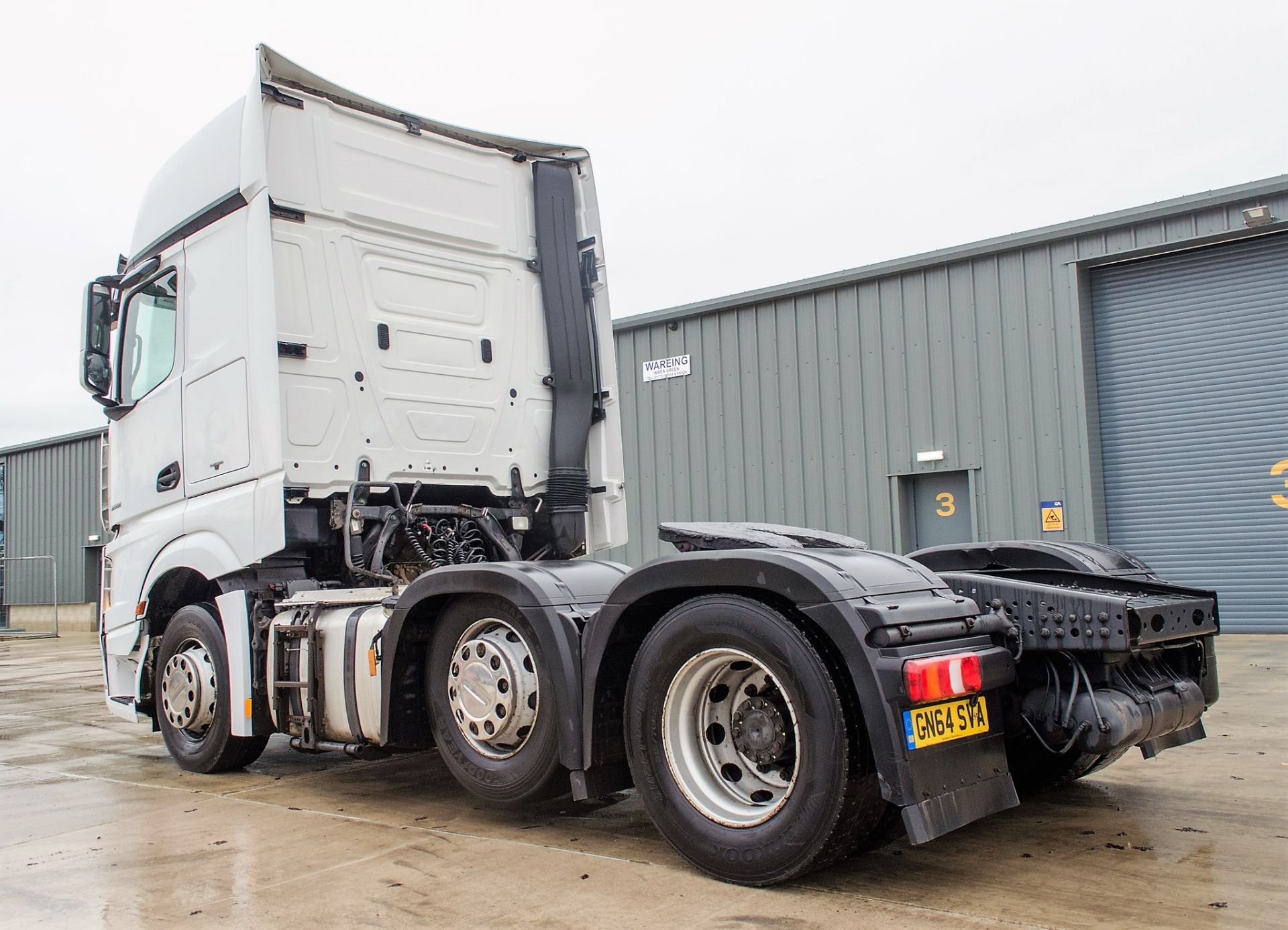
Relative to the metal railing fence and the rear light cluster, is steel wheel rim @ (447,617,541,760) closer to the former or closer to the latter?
the rear light cluster

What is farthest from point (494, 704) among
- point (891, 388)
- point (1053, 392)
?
point (891, 388)

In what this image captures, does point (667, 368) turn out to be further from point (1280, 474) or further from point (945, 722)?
point (945, 722)

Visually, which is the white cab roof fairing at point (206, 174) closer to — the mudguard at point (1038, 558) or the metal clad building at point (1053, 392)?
the mudguard at point (1038, 558)

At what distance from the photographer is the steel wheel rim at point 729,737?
3564 millimetres

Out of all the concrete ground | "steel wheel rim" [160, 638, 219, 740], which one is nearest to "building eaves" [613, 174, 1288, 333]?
the concrete ground

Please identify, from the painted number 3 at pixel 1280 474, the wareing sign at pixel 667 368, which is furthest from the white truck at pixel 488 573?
the wareing sign at pixel 667 368

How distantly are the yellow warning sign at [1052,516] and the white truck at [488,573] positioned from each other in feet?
28.1

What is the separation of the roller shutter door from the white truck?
9350mm

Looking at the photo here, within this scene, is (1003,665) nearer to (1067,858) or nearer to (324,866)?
(1067,858)

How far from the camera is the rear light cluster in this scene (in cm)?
318

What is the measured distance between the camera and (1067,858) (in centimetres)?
374

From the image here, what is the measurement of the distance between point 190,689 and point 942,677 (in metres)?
4.40

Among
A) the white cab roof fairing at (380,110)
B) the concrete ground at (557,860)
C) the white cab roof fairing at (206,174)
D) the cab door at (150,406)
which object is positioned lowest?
the concrete ground at (557,860)

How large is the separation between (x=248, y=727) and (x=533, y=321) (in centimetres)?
282
